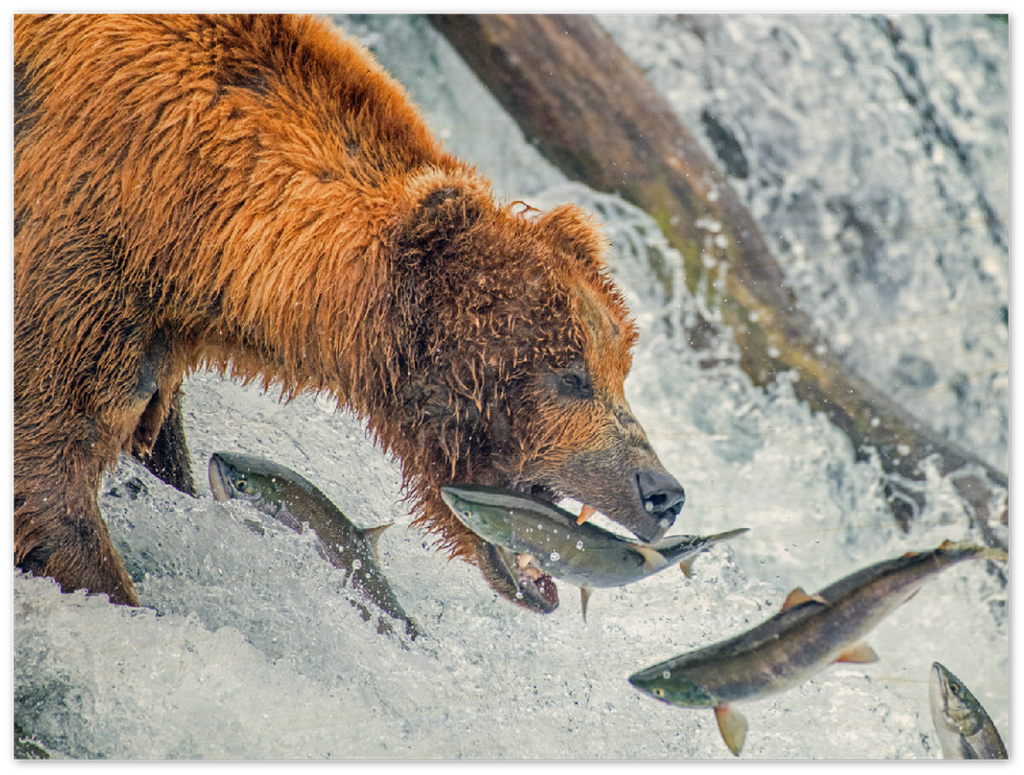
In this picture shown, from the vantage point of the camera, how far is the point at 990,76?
425 centimetres

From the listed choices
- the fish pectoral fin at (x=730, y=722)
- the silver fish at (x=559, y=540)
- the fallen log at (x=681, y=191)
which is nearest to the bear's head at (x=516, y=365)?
the silver fish at (x=559, y=540)

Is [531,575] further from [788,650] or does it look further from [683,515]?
[683,515]

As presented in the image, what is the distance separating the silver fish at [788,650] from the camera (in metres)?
2.00

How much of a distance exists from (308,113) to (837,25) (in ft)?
10.6

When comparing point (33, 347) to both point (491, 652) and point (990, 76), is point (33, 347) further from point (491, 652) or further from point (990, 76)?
point (990, 76)

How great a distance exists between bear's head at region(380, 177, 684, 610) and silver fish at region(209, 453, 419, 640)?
0.32m

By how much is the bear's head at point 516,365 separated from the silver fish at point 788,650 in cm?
39

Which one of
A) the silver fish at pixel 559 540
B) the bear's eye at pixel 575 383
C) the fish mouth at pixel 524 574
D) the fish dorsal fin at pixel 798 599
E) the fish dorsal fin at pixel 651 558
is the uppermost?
the fish dorsal fin at pixel 798 599

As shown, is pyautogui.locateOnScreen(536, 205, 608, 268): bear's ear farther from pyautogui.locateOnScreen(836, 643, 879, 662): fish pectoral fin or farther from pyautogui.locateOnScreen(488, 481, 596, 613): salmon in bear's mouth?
pyautogui.locateOnScreen(836, 643, 879, 662): fish pectoral fin

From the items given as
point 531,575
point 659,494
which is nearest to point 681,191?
point 659,494

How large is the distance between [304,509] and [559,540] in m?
0.85

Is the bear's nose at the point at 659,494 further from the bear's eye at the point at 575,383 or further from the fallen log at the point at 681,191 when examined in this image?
the fallen log at the point at 681,191

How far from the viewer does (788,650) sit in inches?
78.8
